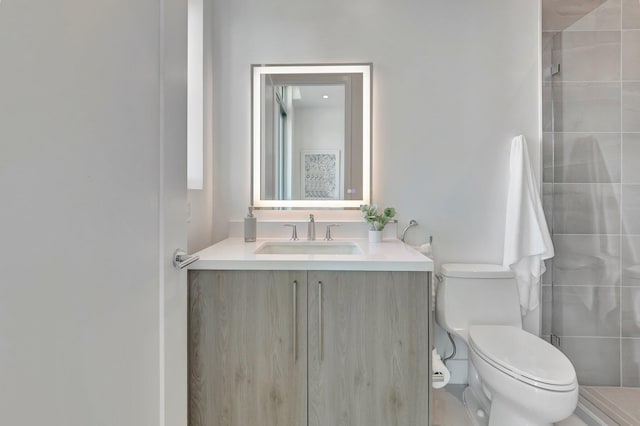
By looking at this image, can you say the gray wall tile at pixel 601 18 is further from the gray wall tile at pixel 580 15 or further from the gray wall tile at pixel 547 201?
the gray wall tile at pixel 547 201

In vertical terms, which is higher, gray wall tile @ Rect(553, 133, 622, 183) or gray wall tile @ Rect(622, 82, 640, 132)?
gray wall tile @ Rect(622, 82, 640, 132)

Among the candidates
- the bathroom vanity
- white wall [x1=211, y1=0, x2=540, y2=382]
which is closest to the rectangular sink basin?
white wall [x1=211, y1=0, x2=540, y2=382]

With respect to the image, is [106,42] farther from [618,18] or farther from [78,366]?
[618,18]

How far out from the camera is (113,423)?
61 centimetres

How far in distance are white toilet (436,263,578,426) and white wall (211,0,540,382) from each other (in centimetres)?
22

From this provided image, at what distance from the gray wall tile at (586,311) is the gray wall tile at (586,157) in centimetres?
64

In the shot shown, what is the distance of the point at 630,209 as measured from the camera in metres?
1.69

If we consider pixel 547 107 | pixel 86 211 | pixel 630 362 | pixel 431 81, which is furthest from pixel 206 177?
pixel 630 362

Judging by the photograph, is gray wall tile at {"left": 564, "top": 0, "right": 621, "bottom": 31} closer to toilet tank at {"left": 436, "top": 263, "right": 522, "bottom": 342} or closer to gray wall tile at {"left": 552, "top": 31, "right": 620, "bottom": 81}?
gray wall tile at {"left": 552, "top": 31, "right": 620, "bottom": 81}

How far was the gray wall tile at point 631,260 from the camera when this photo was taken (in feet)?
5.47

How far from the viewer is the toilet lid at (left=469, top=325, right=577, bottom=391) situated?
44.5 inches

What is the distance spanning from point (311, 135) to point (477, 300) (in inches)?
50.9

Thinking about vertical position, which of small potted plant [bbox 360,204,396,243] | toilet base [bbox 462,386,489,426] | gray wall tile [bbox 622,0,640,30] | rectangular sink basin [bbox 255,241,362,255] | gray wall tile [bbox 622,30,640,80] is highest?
gray wall tile [bbox 622,0,640,30]

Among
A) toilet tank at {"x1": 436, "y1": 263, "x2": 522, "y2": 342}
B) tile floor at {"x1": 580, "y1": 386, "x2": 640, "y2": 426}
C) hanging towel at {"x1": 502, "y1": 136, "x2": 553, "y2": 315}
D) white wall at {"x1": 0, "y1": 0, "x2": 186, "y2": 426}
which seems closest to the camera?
white wall at {"x1": 0, "y1": 0, "x2": 186, "y2": 426}
